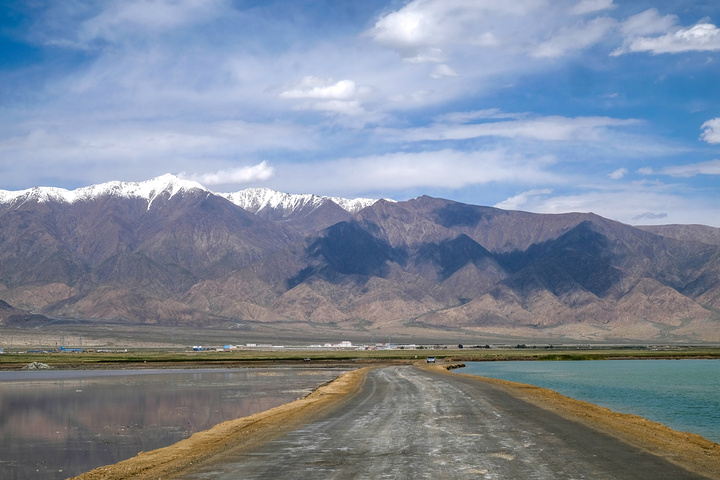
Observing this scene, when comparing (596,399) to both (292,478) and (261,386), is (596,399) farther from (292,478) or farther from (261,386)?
(292,478)

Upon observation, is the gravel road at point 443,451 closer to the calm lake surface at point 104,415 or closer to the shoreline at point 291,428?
the shoreline at point 291,428

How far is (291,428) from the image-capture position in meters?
29.8

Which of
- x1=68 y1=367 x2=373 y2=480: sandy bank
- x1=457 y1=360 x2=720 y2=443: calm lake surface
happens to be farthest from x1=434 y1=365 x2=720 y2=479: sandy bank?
x1=68 y1=367 x2=373 y2=480: sandy bank

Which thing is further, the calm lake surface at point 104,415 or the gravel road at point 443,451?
the calm lake surface at point 104,415

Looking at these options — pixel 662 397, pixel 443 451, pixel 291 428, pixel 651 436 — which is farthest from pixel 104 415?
pixel 662 397

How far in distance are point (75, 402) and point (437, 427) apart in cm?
2885

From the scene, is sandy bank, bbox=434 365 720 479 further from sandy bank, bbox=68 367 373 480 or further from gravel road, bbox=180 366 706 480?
sandy bank, bbox=68 367 373 480

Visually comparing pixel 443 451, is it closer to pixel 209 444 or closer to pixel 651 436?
pixel 209 444

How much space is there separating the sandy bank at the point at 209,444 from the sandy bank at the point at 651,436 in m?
12.1

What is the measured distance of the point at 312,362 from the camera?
125938 millimetres

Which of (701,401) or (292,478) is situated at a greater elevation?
(292,478)

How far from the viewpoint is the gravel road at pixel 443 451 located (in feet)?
62.5

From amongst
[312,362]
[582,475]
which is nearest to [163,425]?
[582,475]

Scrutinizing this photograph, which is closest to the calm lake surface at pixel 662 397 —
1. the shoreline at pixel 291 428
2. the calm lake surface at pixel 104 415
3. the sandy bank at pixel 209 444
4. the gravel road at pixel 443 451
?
the shoreline at pixel 291 428
